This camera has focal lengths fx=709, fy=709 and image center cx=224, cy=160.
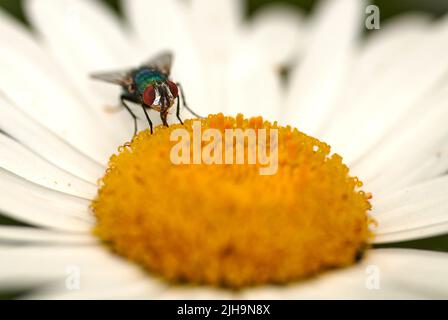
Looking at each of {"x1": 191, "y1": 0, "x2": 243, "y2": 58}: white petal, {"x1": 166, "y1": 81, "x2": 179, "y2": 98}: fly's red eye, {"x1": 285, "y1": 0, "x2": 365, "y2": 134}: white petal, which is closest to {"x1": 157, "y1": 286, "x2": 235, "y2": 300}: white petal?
{"x1": 166, "y1": 81, "x2": 179, "y2": 98}: fly's red eye

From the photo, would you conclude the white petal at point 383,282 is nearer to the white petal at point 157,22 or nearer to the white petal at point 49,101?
the white petal at point 49,101

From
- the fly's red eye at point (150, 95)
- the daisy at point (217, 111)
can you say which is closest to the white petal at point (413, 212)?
the daisy at point (217, 111)

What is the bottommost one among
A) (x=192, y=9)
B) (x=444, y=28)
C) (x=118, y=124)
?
(x=118, y=124)

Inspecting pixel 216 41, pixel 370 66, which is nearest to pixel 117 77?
pixel 216 41

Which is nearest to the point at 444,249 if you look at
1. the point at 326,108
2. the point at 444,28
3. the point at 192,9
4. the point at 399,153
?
the point at 399,153

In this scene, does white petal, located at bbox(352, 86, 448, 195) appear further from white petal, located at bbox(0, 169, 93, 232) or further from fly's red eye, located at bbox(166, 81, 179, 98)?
white petal, located at bbox(0, 169, 93, 232)

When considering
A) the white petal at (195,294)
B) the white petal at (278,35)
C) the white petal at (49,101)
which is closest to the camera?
the white petal at (195,294)
